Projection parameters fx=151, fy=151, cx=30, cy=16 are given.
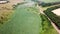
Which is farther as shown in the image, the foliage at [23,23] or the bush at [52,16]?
the bush at [52,16]

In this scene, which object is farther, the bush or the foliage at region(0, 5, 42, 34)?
the bush

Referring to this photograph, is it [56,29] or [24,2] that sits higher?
[24,2]

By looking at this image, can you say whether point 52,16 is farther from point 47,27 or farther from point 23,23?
point 23,23

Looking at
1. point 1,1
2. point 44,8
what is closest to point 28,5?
point 44,8

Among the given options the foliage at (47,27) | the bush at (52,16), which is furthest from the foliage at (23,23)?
the bush at (52,16)

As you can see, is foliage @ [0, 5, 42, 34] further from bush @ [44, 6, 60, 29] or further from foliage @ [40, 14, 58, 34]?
bush @ [44, 6, 60, 29]

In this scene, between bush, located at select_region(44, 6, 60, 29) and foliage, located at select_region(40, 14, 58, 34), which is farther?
bush, located at select_region(44, 6, 60, 29)

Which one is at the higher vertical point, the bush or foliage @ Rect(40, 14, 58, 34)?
the bush

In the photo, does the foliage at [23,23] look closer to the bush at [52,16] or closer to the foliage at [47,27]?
the foliage at [47,27]

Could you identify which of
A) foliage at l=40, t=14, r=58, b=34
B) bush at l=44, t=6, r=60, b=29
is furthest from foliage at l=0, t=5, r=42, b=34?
bush at l=44, t=6, r=60, b=29

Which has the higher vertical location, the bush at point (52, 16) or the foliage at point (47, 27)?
the bush at point (52, 16)

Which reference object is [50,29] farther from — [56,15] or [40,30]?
[56,15]
